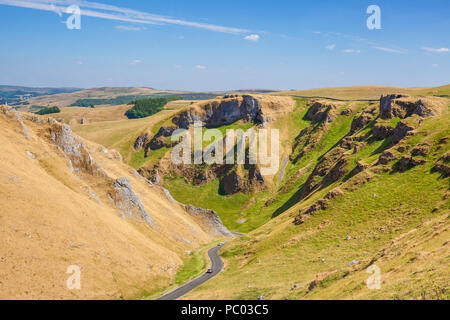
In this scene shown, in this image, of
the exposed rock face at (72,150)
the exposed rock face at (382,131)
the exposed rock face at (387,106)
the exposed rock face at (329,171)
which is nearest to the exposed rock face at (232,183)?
the exposed rock face at (329,171)

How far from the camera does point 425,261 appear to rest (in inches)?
1235

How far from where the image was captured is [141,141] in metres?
188

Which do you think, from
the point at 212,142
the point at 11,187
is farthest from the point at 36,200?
the point at 212,142

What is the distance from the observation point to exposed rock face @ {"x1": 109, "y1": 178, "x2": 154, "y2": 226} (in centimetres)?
7806

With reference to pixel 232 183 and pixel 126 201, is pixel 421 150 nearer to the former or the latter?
pixel 126 201

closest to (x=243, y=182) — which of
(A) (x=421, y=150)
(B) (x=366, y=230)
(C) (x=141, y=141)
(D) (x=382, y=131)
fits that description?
(D) (x=382, y=131)

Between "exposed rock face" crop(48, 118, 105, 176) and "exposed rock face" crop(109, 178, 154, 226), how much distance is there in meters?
5.95

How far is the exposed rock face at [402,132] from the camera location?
7728 centimetres

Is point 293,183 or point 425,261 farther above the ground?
point 425,261

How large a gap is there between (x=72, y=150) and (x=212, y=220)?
172ft

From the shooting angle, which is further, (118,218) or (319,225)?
(118,218)

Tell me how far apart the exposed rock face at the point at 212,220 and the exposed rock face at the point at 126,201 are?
32324 millimetres
